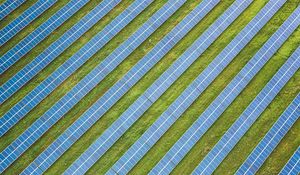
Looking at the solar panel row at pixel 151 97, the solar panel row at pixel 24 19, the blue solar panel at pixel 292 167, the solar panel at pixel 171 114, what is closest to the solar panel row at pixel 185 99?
the solar panel at pixel 171 114

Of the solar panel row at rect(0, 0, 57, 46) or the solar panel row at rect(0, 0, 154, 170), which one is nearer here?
the solar panel row at rect(0, 0, 154, 170)

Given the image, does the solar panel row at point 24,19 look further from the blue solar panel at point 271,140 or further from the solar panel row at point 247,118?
the blue solar panel at point 271,140

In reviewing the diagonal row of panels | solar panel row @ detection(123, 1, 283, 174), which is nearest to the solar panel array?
the diagonal row of panels

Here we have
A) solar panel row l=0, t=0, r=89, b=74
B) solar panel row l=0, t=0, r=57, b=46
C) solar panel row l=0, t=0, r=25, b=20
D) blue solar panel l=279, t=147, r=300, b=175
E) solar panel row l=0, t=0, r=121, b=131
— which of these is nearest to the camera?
blue solar panel l=279, t=147, r=300, b=175

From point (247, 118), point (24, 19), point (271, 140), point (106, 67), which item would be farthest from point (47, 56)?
point (271, 140)

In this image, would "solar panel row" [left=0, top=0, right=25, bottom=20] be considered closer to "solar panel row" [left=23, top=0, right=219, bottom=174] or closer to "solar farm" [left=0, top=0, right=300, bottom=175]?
"solar farm" [left=0, top=0, right=300, bottom=175]

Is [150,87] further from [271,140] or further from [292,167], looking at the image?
[292,167]

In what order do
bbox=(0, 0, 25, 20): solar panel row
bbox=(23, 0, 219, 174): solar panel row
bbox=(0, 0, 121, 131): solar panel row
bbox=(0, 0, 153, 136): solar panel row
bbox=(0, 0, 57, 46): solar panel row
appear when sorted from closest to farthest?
bbox=(23, 0, 219, 174): solar panel row
bbox=(0, 0, 153, 136): solar panel row
bbox=(0, 0, 121, 131): solar panel row
bbox=(0, 0, 57, 46): solar panel row
bbox=(0, 0, 25, 20): solar panel row
